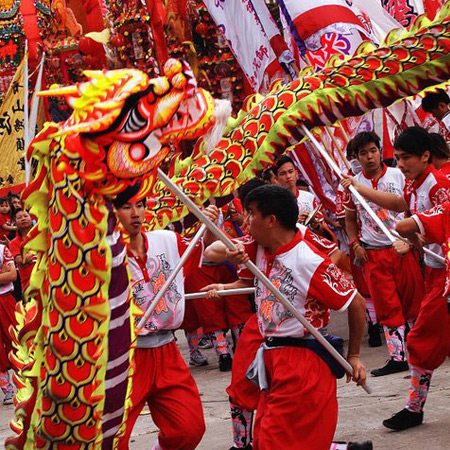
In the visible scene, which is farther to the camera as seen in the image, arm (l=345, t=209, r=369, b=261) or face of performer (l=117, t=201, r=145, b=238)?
arm (l=345, t=209, r=369, b=261)

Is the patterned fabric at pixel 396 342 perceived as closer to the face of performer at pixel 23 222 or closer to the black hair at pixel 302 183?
the black hair at pixel 302 183

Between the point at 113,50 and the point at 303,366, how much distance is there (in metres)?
11.3

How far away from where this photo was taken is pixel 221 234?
339 centimetres

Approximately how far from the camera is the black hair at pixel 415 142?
5.05 metres

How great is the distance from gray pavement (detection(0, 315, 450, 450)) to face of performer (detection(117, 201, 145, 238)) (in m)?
1.72

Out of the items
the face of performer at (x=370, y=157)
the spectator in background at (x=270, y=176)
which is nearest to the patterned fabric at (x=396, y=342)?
the face of performer at (x=370, y=157)

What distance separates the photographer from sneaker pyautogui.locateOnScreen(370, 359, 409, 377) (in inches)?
253

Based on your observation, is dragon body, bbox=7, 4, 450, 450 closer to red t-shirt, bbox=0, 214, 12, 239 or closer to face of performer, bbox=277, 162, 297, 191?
face of performer, bbox=277, 162, 297, 191

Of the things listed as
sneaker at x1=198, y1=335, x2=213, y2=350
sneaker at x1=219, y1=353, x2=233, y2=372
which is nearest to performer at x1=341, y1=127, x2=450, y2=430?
sneaker at x1=219, y1=353, x2=233, y2=372

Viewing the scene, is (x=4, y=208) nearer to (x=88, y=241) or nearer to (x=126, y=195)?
(x=126, y=195)

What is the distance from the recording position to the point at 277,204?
4.06 metres

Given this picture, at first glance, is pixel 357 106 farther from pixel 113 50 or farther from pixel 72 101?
pixel 113 50

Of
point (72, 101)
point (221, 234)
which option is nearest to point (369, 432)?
point (221, 234)

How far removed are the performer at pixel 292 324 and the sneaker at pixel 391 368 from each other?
2418mm
